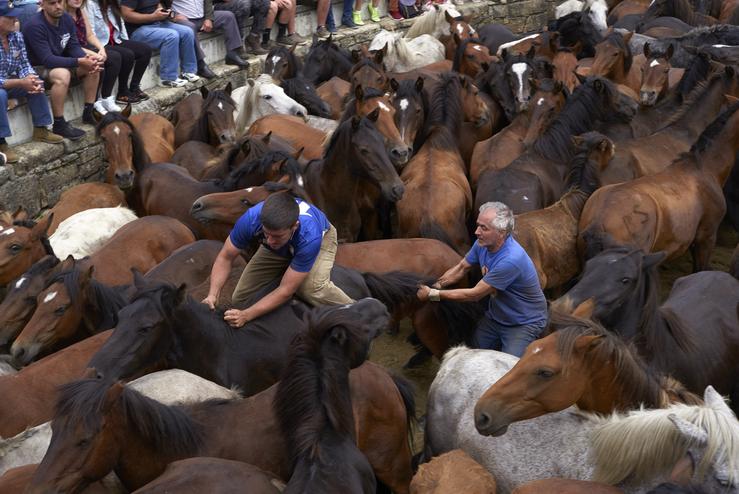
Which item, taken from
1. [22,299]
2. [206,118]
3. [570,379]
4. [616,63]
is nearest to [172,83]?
[206,118]

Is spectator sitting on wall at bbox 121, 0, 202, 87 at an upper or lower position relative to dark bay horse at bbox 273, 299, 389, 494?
lower

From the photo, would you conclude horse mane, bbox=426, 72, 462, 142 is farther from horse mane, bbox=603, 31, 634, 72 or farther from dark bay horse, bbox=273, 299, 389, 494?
dark bay horse, bbox=273, 299, 389, 494

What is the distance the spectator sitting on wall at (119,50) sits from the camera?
964 centimetres

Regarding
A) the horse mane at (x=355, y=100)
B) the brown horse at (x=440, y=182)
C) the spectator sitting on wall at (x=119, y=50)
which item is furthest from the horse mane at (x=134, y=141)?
the brown horse at (x=440, y=182)

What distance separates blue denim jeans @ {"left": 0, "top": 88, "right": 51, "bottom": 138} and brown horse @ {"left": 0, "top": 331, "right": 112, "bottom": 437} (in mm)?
3819

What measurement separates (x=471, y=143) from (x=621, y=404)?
5724 mm

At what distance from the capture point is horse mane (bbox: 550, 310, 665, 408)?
4008 millimetres

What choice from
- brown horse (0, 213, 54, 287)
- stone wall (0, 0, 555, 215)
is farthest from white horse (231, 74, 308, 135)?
brown horse (0, 213, 54, 287)

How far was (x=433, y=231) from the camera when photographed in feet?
23.6

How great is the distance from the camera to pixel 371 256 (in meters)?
6.57

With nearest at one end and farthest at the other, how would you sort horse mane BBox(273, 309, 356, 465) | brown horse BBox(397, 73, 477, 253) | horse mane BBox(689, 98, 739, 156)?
horse mane BBox(273, 309, 356, 465) → brown horse BBox(397, 73, 477, 253) → horse mane BBox(689, 98, 739, 156)

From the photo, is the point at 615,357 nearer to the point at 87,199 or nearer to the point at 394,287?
the point at 394,287

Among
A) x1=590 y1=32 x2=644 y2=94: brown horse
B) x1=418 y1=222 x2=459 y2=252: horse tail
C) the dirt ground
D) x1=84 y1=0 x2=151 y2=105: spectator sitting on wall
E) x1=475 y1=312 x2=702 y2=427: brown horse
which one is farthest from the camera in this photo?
x1=590 y1=32 x2=644 y2=94: brown horse

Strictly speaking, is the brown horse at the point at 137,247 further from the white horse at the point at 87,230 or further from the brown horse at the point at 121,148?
the brown horse at the point at 121,148
